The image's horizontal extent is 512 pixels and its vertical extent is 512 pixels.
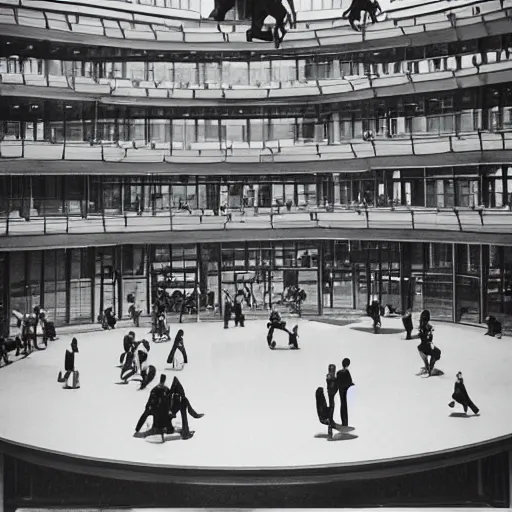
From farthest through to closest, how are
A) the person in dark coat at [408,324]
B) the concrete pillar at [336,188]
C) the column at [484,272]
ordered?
the concrete pillar at [336,188], the column at [484,272], the person in dark coat at [408,324]

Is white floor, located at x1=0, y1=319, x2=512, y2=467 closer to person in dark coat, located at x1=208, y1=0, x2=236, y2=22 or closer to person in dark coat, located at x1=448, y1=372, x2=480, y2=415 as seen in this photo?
person in dark coat, located at x1=448, y1=372, x2=480, y2=415

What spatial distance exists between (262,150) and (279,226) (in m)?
1.46

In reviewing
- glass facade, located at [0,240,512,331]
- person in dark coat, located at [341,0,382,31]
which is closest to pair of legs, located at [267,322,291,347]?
glass facade, located at [0,240,512,331]

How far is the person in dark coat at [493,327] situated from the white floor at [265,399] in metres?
0.12

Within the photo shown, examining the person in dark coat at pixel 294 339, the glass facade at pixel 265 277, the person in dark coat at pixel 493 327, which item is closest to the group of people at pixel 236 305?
the glass facade at pixel 265 277

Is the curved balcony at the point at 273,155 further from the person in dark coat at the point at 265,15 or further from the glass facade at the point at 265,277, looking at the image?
the person in dark coat at the point at 265,15

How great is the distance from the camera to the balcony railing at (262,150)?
40.5 ft

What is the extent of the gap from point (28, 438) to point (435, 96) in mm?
8676

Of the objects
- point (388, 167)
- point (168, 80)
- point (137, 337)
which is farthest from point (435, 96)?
point (137, 337)

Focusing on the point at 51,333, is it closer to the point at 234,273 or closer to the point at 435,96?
the point at 234,273

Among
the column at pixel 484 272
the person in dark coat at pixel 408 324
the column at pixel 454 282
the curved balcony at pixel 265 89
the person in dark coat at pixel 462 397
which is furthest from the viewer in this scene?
the curved balcony at pixel 265 89

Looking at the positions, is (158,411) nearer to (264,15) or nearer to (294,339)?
(294,339)

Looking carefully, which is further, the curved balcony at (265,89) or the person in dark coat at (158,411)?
the curved balcony at (265,89)

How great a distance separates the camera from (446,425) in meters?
9.45
